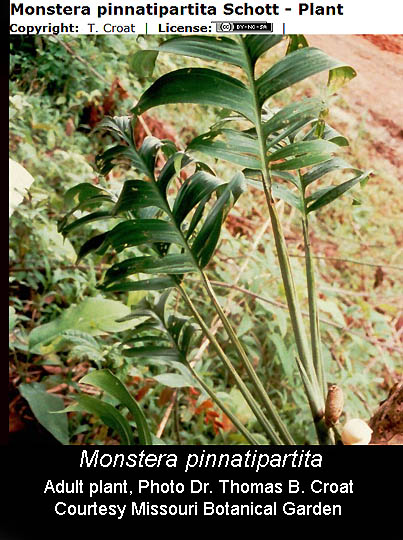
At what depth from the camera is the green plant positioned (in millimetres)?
551

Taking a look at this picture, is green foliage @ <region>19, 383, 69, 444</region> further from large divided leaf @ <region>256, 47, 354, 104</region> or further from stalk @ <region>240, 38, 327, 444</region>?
large divided leaf @ <region>256, 47, 354, 104</region>

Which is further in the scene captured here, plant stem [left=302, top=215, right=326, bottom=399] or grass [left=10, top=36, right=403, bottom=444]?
grass [left=10, top=36, right=403, bottom=444]

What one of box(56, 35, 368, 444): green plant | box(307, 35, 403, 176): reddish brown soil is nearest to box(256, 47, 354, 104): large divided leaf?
box(56, 35, 368, 444): green plant

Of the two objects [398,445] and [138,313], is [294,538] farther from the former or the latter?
[138,313]

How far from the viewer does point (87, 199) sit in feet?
2.26

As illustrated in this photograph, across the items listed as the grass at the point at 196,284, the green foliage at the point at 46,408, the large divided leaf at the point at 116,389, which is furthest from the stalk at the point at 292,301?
the green foliage at the point at 46,408

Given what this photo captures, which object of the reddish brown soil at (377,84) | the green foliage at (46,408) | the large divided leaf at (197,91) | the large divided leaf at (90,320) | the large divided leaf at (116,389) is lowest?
Answer: the large divided leaf at (116,389)

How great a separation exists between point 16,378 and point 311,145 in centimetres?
73

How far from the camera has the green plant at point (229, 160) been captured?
0.55 meters

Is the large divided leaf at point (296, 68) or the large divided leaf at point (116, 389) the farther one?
the large divided leaf at point (116, 389)

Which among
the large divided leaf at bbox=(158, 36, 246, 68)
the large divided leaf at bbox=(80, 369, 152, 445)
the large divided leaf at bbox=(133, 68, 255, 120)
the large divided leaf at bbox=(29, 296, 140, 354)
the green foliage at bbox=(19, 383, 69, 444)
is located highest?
the large divided leaf at bbox=(158, 36, 246, 68)

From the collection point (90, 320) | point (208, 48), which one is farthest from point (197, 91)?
point (90, 320)

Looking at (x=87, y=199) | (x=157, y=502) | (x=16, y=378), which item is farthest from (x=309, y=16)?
(x=16, y=378)

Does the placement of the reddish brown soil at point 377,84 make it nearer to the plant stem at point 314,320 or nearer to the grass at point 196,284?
the grass at point 196,284
